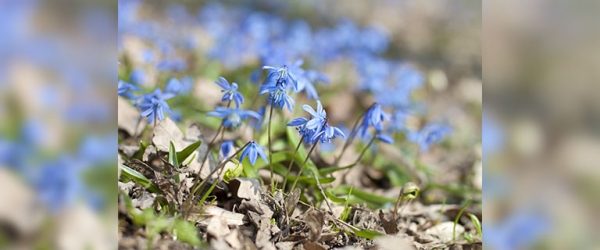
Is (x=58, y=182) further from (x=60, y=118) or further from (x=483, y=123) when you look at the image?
(x=483, y=123)

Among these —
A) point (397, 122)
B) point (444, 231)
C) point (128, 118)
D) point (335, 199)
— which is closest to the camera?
point (335, 199)

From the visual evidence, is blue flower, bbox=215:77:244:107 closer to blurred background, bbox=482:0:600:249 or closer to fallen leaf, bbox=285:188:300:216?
fallen leaf, bbox=285:188:300:216

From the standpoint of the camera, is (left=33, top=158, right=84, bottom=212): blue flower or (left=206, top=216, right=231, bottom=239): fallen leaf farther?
(left=206, top=216, right=231, bottom=239): fallen leaf

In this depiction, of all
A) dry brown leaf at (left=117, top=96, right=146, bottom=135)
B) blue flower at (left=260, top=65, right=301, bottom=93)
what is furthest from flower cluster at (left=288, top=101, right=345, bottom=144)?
dry brown leaf at (left=117, top=96, right=146, bottom=135)

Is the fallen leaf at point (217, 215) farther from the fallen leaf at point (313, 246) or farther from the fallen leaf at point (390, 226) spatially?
the fallen leaf at point (390, 226)

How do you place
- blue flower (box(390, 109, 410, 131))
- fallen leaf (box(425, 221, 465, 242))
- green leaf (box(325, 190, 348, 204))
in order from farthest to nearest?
blue flower (box(390, 109, 410, 131)), fallen leaf (box(425, 221, 465, 242)), green leaf (box(325, 190, 348, 204))

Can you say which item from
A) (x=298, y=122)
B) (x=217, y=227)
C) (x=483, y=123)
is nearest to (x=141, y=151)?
(x=217, y=227)

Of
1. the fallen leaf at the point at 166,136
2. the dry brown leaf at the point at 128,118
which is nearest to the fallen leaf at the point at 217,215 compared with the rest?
the fallen leaf at the point at 166,136
